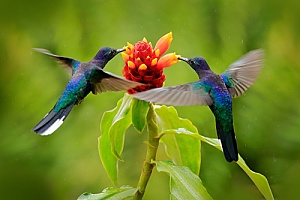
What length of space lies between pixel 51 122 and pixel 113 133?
149 mm

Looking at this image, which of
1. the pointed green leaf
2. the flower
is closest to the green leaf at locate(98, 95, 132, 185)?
the pointed green leaf

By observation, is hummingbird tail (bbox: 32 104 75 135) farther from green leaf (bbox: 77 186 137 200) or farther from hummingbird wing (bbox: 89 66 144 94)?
green leaf (bbox: 77 186 137 200)

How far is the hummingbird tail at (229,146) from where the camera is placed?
1289 mm

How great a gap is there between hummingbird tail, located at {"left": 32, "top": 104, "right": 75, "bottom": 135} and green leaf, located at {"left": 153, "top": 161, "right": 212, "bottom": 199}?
243mm

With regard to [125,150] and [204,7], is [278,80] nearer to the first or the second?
[204,7]

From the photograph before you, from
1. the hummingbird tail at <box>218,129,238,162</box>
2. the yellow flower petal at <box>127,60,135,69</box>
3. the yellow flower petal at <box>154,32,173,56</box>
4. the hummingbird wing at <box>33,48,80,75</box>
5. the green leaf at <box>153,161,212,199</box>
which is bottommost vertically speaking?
the green leaf at <box>153,161,212,199</box>

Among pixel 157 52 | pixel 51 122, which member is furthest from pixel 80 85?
pixel 157 52

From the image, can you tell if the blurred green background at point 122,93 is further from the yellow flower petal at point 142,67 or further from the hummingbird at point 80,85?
the yellow flower petal at point 142,67

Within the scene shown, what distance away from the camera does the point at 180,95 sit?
122 centimetres

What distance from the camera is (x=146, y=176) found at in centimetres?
140

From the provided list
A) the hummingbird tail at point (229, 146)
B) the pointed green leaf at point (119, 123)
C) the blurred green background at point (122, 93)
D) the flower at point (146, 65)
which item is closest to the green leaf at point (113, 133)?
the pointed green leaf at point (119, 123)

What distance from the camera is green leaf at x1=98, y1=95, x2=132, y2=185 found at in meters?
1.38

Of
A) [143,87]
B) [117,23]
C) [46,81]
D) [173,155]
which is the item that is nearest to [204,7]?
[117,23]

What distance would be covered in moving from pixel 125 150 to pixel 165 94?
155cm
